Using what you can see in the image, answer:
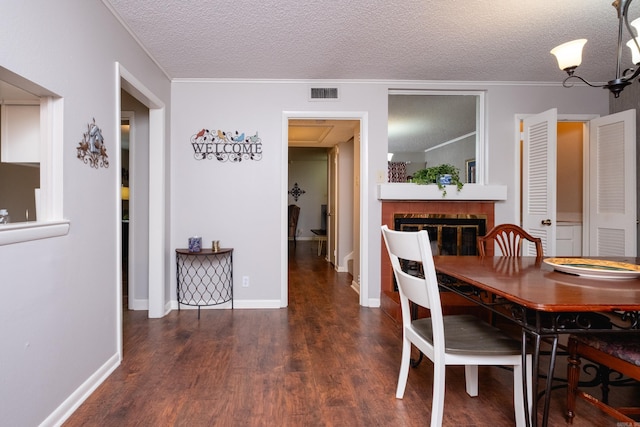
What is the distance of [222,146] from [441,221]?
2433 millimetres

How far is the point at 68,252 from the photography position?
1.81 m

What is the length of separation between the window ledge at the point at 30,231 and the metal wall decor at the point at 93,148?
424mm

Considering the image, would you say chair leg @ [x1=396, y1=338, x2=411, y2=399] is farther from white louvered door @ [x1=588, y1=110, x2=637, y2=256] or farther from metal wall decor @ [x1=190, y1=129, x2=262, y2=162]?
white louvered door @ [x1=588, y1=110, x2=637, y2=256]

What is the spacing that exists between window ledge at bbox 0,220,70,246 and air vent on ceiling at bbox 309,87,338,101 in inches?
101

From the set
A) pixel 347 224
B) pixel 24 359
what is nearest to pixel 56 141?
pixel 24 359

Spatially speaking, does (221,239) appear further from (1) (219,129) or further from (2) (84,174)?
(2) (84,174)

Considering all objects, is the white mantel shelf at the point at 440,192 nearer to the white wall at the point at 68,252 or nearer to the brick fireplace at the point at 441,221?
the brick fireplace at the point at 441,221

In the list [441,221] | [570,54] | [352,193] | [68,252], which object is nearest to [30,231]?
[68,252]

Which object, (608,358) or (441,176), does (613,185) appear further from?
(608,358)

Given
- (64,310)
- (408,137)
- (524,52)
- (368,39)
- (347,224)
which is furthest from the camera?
(347,224)

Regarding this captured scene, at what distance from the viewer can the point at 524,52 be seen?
2980mm

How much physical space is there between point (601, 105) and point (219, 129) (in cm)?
408

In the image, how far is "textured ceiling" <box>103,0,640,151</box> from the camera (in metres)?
2.31

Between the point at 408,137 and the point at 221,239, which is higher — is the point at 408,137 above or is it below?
above
